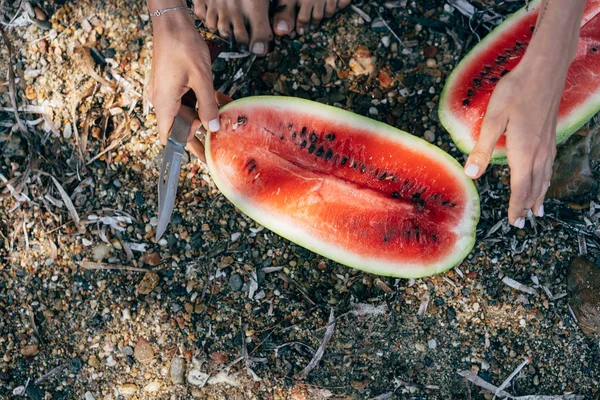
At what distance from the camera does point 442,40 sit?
7.65ft

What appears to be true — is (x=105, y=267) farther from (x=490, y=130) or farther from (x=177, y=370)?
(x=490, y=130)

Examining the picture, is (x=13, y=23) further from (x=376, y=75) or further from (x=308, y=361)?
(x=308, y=361)

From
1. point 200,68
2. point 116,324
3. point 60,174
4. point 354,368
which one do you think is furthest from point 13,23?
point 354,368

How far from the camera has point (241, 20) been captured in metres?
2.26

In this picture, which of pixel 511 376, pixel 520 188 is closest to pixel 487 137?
pixel 520 188

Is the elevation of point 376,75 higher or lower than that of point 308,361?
higher

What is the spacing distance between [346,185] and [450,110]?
0.55 meters

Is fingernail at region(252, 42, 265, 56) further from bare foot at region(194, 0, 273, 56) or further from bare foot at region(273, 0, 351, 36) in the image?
bare foot at region(273, 0, 351, 36)

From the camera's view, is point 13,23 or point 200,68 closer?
point 200,68

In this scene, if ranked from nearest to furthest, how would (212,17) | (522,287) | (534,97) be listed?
(534,97) → (522,287) → (212,17)

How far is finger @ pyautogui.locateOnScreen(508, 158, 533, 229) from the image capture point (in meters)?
1.75

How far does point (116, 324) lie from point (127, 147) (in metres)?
0.82

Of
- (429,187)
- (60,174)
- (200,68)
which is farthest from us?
(60,174)

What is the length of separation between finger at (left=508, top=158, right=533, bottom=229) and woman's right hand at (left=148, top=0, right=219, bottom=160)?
1140mm
